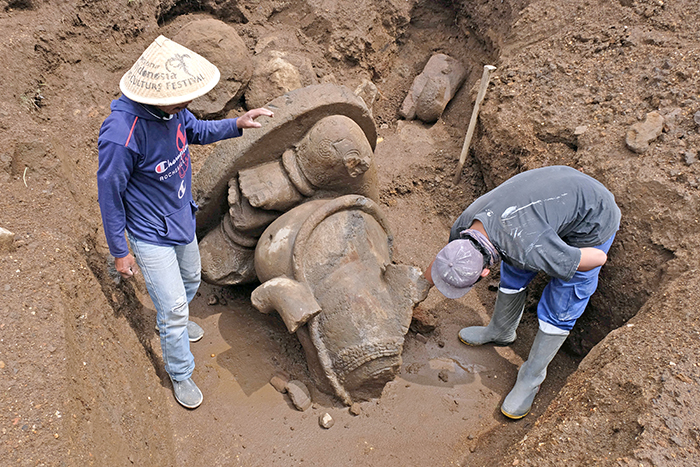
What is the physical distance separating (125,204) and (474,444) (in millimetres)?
2795

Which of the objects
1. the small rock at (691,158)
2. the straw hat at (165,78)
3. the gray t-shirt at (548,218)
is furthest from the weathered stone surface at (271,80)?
the small rock at (691,158)

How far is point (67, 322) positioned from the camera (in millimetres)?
2701

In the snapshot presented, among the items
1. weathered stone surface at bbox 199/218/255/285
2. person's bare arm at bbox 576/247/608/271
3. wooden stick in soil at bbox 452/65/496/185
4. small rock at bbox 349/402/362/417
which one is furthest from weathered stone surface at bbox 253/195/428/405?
wooden stick in soil at bbox 452/65/496/185

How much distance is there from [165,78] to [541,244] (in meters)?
2.38

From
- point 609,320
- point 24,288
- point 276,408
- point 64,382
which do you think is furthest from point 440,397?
point 24,288

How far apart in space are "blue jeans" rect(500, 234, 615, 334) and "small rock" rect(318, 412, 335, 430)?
166 cm

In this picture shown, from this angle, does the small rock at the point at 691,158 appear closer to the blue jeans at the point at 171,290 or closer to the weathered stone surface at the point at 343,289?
the weathered stone surface at the point at 343,289

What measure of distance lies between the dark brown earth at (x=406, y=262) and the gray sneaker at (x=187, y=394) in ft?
0.22

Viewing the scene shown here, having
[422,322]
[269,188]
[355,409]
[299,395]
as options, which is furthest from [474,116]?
[299,395]

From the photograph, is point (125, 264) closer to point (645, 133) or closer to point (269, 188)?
point (269, 188)

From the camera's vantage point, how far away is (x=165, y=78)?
2.51m

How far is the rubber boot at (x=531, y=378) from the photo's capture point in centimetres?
343

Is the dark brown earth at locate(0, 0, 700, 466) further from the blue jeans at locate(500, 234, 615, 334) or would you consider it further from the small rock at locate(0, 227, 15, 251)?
the blue jeans at locate(500, 234, 615, 334)

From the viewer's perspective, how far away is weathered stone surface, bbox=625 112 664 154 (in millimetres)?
3824
